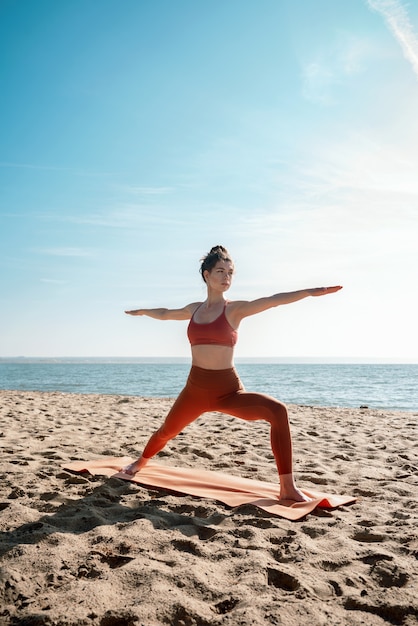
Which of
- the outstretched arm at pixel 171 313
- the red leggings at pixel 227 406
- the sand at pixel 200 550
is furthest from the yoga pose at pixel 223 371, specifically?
the sand at pixel 200 550

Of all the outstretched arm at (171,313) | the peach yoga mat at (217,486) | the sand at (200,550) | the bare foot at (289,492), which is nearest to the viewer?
the sand at (200,550)

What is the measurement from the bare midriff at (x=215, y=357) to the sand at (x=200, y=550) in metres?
1.15

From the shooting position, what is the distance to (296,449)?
6.57 m

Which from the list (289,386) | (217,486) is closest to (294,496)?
(217,486)

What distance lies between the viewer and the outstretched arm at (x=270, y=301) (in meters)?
4.12

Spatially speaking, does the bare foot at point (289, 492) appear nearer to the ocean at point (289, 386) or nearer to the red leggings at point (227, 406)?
the red leggings at point (227, 406)

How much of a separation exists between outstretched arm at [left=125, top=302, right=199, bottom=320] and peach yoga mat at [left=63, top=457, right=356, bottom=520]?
1563 mm

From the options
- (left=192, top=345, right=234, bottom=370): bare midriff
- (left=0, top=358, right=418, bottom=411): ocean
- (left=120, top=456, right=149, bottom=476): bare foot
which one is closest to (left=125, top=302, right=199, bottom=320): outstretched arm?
(left=192, top=345, right=234, bottom=370): bare midriff

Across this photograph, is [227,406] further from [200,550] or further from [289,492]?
[200,550]

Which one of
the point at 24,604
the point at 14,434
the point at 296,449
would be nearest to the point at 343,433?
the point at 296,449

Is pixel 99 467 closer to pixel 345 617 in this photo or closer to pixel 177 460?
pixel 177 460

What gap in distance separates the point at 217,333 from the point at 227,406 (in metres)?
0.65

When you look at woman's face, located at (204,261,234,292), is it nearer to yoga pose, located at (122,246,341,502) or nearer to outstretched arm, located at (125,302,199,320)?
yoga pose, located at (122,246,341,502)

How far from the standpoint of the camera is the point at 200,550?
10.1 feet
